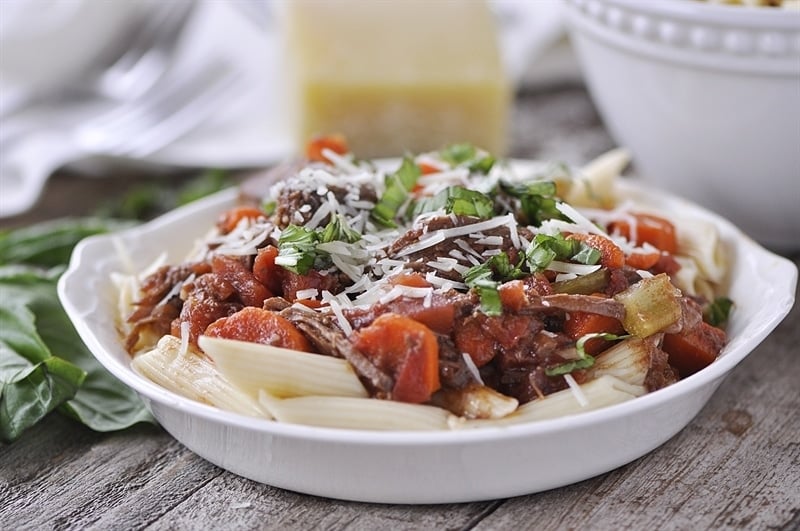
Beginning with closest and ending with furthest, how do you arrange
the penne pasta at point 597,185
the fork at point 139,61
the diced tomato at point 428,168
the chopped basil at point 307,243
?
the chopped basil at point 307,243
the diced tomato at point 428,168
the penne pasta at point 597,185
the fork at point 139,61

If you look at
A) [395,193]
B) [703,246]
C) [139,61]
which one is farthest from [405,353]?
[139,61]

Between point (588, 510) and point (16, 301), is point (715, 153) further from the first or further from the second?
point (16, 301)

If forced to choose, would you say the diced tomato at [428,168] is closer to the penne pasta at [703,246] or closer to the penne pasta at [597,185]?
the penne pasta at [597,185]

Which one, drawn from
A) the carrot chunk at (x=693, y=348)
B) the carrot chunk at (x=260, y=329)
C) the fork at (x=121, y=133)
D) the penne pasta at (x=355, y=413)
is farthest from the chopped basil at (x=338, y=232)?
the fork at (x=121, y=133)

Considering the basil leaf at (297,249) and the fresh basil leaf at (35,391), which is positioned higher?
the basil leaf at (297,249)

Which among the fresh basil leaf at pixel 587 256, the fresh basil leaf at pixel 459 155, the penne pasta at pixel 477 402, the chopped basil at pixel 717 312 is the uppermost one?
the fresh basil leaf at pixel 459 155

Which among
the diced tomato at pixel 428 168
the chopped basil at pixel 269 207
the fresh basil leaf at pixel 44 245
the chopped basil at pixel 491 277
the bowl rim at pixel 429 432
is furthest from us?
the fresh basil leaf at pixel 44 245

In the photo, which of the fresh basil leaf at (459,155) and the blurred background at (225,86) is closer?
the fresh basil leaf at (459,155)

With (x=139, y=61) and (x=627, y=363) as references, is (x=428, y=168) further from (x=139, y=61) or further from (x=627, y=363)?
(x=139, y=61)

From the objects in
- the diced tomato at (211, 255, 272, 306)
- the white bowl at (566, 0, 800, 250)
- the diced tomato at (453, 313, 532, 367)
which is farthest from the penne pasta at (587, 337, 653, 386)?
the white bowl at (566, 0, 800, 250)
